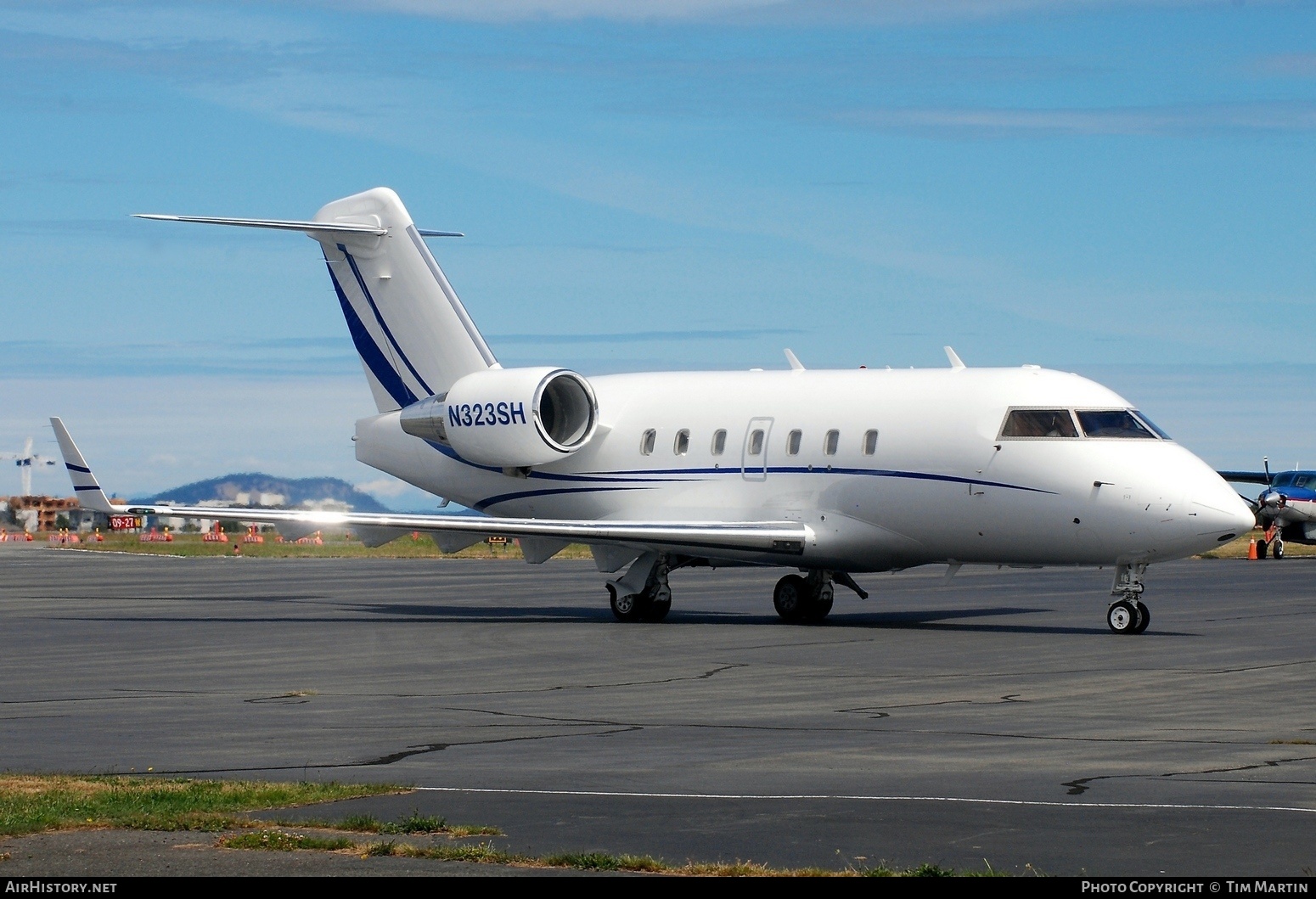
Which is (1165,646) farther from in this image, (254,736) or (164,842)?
(164,842)

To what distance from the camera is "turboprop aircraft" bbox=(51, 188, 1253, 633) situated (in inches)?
914

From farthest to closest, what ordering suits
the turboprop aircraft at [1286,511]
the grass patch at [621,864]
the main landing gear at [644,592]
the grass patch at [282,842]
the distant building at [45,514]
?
1. the distant building at [45,514]
2. the turboprop aircraft at [1286,511]
3. the main landing gear at [644,592]
4. the grass patch at [282,842]
5. the grass patch at [621,864]

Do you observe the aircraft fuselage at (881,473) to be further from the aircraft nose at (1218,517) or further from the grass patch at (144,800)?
the grass patch at (144,800)

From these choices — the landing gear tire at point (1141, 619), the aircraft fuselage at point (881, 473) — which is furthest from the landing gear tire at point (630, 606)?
the landing gear tire at point (1141, 619)

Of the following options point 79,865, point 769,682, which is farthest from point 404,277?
point 79,865

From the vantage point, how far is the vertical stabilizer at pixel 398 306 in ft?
99.9

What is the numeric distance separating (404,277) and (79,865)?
23.1 metres

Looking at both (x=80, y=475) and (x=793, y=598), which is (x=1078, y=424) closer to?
(x=793, y=598)

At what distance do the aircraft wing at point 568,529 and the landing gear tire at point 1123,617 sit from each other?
180 inches

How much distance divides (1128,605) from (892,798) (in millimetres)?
13596

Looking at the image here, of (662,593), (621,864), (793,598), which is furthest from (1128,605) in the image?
(621,864)

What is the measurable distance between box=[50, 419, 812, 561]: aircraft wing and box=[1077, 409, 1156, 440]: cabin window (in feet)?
14.1

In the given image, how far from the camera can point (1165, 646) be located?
69.1 ft

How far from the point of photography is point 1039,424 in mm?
23844
